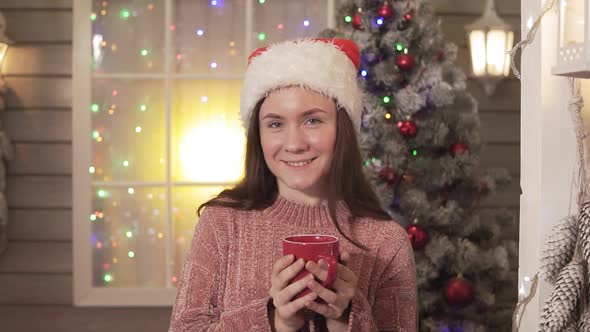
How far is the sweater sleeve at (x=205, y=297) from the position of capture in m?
1.27

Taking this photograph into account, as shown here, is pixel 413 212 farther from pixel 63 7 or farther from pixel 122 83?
pixel 63 7

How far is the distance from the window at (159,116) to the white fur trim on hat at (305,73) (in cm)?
172

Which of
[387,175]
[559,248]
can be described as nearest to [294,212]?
[559,248]

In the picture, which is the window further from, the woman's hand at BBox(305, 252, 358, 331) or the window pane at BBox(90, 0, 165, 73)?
the woman's hand at BBox(305, 252, 358, 331)

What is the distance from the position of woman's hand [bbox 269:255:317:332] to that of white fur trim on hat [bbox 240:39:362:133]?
1.43 ft

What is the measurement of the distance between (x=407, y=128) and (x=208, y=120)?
3.59 ft

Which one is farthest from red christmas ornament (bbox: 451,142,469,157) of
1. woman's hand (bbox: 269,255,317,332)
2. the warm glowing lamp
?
the warm glowing lamp

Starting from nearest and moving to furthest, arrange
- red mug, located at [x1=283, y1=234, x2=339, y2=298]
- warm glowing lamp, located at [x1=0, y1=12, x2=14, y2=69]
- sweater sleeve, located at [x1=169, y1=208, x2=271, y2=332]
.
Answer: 1. red mug, located at [x1=283, y1=234, x2=339, y2=298]
2. sweater sleeve, located at [x1=169, y1=208, x2=271, y2=332]
3. warm glowing lamp, located at [x1=0, y1=12, x2=14, y2=69]

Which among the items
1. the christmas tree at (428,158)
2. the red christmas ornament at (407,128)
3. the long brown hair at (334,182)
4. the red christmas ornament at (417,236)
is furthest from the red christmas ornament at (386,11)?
the long brown hair at (334,182)

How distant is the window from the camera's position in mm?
3221

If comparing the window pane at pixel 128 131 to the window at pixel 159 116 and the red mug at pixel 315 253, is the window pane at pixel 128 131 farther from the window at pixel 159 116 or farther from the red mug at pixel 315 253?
the red mug at pixel 315 253

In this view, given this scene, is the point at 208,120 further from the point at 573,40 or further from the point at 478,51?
the point at 573,40

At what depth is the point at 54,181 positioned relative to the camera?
3182 millimetres

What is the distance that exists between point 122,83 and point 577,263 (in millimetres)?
2636
